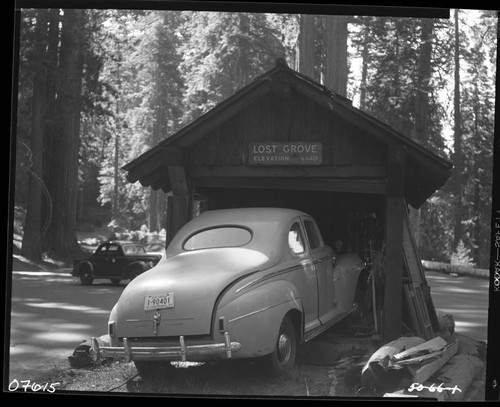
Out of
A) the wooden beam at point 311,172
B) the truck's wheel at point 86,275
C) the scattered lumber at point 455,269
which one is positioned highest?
the wooden beam at point 311,172

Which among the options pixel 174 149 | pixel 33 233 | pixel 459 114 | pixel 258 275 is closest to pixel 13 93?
pixel 33 233

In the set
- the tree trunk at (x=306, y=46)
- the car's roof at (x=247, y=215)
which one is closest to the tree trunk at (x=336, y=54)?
the tree trunk at (x=306, y=46)

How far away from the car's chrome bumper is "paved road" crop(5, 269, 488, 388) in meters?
0.48

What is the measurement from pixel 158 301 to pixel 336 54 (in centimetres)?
303

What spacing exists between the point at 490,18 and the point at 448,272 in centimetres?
244

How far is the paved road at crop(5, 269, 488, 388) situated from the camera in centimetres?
797

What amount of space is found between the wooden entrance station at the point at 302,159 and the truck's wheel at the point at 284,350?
1.15 m

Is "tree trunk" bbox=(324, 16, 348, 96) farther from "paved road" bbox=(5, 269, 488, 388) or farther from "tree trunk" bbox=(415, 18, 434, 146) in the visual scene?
"paved road" bbox=(5, 269, 488, 388)

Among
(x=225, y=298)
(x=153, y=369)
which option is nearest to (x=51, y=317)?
(x=153, y=369)

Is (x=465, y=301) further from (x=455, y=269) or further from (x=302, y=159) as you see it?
(x=302, y=159)

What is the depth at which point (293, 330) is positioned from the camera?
848cm

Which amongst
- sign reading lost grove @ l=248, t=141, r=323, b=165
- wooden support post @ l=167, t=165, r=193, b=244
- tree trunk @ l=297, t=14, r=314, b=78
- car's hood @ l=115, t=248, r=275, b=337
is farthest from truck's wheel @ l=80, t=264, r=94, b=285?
tree trunk @ l=297, t=14, r=314, b=78

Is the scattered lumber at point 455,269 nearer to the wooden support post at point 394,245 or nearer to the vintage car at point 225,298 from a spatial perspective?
the wooden support post at point 394,245

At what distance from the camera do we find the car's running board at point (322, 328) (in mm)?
8777
